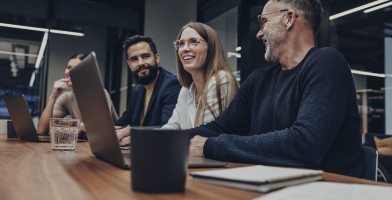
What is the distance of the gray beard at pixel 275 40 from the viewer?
4.06 ft

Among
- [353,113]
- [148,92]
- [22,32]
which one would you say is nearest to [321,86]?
[353,113]

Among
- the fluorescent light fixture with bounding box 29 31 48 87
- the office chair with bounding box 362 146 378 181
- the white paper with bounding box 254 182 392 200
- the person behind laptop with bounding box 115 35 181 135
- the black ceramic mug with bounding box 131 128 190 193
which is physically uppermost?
the fluorescent light fixture with bounding box 29 31 48 87

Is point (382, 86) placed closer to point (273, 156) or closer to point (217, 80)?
point (217, 80)

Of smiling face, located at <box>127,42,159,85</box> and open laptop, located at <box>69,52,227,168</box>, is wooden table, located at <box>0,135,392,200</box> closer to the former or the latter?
open laptop, located at <box>69,52,227,168</box>

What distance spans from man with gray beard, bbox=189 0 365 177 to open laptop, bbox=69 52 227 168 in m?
0.18

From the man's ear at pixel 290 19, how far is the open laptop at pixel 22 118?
1.21 meters

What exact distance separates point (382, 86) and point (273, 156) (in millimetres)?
3957

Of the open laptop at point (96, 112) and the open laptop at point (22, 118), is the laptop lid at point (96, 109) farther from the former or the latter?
the open laptop at point (22, 118)

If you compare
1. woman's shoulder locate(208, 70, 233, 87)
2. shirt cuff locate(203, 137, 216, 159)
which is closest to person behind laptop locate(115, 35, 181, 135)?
woman's shoulder locate(208, 70, 233, 87)

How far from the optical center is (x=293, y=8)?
47.8 inches

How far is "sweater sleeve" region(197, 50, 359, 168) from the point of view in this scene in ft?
2.58

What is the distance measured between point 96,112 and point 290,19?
920mm

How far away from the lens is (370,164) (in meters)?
0.96

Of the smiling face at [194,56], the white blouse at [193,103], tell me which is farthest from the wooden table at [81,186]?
the smiling face at [194,56]
